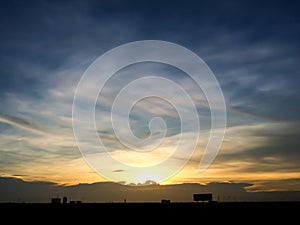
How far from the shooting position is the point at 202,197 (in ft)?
463
